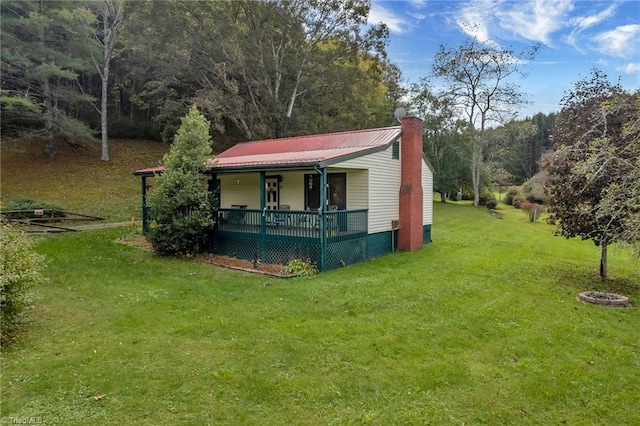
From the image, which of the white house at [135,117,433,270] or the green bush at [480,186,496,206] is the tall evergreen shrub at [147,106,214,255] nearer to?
the white house at [135,117,433,270]

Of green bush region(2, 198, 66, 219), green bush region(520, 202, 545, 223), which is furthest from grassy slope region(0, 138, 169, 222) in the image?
green bush region(520, 202, 545, 223)

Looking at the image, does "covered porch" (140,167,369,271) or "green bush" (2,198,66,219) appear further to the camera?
"green bush" (2,198,66,219)

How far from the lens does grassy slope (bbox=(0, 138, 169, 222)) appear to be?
20688 millimetres

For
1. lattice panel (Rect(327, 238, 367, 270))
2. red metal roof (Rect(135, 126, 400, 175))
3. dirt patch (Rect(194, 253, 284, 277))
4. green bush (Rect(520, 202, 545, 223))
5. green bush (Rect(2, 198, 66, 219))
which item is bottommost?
dirt patch (Rect(194, 253, 284, 277))

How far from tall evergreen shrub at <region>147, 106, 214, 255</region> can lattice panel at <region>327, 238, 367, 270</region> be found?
423 centimetres

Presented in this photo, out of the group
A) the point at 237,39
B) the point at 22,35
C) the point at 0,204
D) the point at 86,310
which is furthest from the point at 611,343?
the point at 22,35

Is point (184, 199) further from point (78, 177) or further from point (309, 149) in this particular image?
point (78, 177)

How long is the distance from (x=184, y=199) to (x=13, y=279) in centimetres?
680

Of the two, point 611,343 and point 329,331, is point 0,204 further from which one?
point 611,343

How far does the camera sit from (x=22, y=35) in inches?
946

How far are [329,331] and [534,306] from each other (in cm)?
483

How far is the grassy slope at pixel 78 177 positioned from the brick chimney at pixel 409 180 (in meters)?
14.3

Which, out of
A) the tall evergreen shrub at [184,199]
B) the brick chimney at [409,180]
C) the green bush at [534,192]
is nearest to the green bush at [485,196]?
the green bush at [534,192]

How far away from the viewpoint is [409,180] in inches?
571
